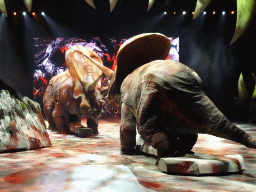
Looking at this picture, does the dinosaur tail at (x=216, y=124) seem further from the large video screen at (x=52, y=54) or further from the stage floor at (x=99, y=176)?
the large video screen at (x=52, y=54)

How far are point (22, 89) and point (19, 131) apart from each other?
5.68 m

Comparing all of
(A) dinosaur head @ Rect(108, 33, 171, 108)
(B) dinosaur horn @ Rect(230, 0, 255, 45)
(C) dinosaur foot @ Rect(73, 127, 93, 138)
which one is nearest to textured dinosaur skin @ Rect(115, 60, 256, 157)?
(A) dinosaur head @ Rect(108, 33, 171, 108)

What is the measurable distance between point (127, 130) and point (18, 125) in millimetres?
1097

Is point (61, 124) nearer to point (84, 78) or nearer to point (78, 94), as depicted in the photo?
point (78, 94)

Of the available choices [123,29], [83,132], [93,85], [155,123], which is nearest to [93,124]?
[83,132]

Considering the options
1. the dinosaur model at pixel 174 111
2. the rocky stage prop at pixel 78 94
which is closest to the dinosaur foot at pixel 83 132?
the rocky stage prop at pixel 78 94

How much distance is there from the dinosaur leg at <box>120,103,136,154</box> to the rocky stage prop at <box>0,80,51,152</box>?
93 cm

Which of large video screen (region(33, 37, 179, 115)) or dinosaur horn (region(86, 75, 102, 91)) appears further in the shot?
large video screen (region(33, 37, 179, 115))

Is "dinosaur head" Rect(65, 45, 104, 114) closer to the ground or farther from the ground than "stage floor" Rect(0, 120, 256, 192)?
farther from the ground

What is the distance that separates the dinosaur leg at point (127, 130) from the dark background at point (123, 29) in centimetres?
560

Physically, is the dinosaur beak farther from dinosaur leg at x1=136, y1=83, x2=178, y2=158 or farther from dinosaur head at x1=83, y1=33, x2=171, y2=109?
dinosaur leg at x1=136, y1=83, x2=178, y2=158

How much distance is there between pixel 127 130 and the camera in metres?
2.69

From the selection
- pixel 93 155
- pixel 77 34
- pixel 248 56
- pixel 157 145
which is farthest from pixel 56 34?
pixel 157 145

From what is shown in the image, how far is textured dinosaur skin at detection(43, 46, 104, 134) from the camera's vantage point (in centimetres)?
431
